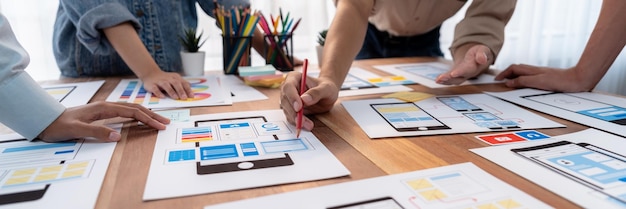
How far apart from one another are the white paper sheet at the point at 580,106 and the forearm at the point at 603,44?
44 millimetres

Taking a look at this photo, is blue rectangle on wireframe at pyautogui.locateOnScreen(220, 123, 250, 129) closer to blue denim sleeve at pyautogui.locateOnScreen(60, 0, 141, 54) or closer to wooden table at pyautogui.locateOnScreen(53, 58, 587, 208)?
wooden table at pyautogui.locateOnScreen(53, 58, 587, 208)

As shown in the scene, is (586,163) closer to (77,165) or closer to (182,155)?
(182,155)

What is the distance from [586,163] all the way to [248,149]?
429 millimetres

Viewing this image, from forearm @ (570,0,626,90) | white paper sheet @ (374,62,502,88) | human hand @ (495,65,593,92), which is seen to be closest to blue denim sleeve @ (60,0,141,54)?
white paper sheet @ (374,62,502,88)

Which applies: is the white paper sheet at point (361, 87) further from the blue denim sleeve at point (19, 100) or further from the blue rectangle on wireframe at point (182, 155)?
the blue denim sleeve at point (19, 100)

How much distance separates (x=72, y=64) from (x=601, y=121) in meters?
1.21

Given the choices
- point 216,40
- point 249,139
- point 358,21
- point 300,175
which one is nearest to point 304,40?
point 216,40

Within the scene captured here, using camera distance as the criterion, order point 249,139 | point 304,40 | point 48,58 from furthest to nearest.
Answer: point 304,40 → point 48,58 → point 249,139

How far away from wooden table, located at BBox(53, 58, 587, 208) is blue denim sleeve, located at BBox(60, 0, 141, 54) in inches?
15.5

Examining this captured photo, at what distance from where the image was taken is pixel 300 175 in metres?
0.53

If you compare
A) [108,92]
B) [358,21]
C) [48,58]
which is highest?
[358,21]

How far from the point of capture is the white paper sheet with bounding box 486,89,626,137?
728 mm

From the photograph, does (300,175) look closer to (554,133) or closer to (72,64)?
(554,133)

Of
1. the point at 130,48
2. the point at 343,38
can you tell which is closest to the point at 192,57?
the point at 130,48
